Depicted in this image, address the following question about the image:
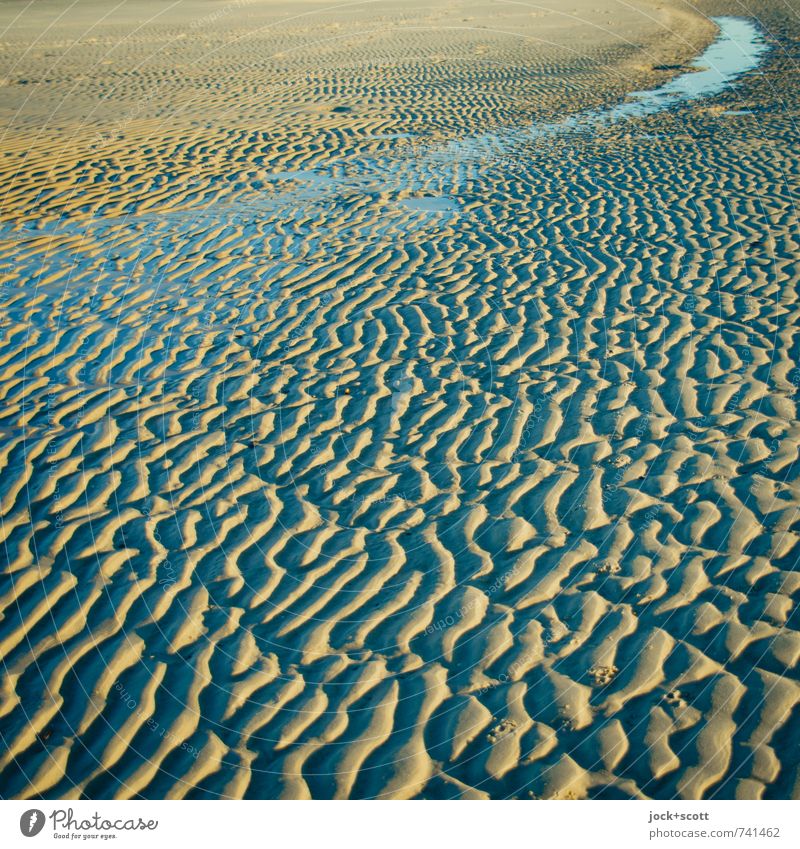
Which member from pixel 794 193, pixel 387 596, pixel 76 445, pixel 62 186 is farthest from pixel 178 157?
pixel 387 596

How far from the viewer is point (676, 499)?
18.1ft

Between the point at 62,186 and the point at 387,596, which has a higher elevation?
the point at 62,186

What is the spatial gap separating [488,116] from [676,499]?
12.6 m

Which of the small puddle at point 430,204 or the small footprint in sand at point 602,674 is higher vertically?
the small puddle at point 430,204

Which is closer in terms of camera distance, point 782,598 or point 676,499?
point 782,598

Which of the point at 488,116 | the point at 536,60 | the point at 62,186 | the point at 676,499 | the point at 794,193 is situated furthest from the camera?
the point at 536,60

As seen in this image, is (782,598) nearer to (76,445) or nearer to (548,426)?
(548,426)
